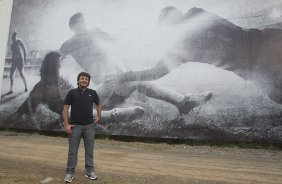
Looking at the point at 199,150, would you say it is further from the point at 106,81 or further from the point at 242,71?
the point at 106,81

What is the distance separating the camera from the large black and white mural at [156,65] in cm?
1588

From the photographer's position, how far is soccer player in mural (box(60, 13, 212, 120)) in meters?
17.2

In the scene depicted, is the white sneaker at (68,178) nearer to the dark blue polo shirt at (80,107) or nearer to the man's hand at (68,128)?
the man's hand at (68,128)

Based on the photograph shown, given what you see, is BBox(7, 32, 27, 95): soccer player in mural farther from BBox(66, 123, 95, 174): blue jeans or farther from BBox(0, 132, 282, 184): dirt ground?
BBox(66, 123, 95, 174): blue jeans

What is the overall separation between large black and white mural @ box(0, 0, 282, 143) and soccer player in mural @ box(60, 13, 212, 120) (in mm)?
53

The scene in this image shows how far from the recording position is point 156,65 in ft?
59.6

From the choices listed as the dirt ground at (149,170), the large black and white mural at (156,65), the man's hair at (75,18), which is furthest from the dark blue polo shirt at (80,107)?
the man's hair at (75,18)

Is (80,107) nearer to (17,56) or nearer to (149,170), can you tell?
(149,170)

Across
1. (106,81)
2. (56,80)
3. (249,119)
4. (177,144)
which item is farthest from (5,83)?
(249,119)

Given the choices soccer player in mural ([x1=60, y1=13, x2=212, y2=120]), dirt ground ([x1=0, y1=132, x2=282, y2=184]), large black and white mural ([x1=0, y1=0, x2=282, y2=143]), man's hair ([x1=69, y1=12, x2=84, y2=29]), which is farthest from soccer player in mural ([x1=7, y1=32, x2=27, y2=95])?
dirt ground ([x1=0, y1=132, x2=282, y2=184])

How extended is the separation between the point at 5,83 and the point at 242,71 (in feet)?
50.0

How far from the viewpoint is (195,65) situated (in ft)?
56.7

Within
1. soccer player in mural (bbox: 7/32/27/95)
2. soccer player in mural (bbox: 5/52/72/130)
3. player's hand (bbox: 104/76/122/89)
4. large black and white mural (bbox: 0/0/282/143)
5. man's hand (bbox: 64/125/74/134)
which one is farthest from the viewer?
soccer player in mural (bbox: 7/32/27/95)

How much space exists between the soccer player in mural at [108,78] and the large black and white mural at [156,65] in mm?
53
